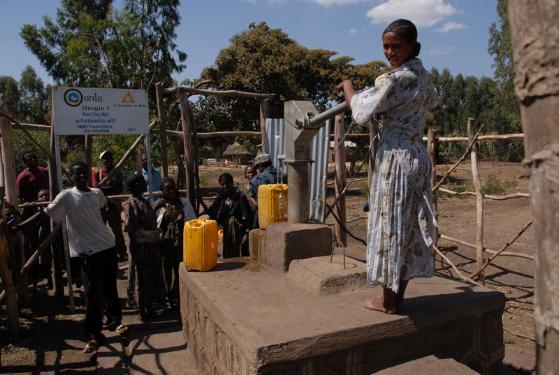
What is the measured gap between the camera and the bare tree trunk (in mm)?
743

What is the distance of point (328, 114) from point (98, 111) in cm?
330

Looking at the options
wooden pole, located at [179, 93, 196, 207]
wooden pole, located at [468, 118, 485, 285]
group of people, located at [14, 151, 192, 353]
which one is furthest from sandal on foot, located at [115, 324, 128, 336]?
wooden pole, located at [468, 118, 485, 285]

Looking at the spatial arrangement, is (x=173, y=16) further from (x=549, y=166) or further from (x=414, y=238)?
(x=549, y=166)

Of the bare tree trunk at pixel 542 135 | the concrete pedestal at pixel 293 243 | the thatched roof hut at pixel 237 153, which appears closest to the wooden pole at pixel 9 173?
the concrete pedestal at pixel 293 243

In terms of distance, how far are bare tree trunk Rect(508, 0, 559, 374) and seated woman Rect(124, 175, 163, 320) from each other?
423 cm

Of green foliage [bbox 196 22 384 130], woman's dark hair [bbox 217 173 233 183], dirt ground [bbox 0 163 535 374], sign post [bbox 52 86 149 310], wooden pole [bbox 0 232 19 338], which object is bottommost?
dirt ground [bbox 0 163 535 374]

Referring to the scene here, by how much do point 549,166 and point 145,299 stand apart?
4.57 metres

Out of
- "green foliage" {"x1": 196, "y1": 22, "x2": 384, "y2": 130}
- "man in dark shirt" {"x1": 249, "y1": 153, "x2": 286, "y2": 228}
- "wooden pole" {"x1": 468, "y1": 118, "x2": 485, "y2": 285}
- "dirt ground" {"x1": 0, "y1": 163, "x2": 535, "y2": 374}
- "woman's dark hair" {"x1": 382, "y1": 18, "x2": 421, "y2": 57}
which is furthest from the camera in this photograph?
"green foliage" {"x1": 196, "y1": 22, "x2": 384, "y2": 130}

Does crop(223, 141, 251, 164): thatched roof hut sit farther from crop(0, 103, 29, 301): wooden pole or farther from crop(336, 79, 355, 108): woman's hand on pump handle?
crop(336, 79, 355, 108): woman's hand on pump handle

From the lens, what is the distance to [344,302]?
2703 mm

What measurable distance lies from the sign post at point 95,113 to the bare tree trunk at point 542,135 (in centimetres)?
493

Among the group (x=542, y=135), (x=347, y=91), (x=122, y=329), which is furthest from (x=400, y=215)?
(x=122, y=329)

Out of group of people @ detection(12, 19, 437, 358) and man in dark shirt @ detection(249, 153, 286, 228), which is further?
man in dark shirt @ detection(249, 153, 286, 228)

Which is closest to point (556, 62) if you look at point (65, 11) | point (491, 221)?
point (491, 221)
